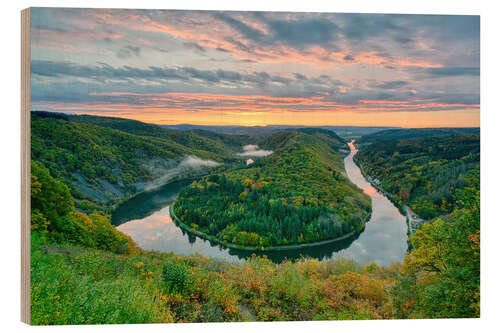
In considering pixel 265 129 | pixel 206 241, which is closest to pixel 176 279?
pixel 206 241

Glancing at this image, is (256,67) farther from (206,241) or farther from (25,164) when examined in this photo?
(206,241)

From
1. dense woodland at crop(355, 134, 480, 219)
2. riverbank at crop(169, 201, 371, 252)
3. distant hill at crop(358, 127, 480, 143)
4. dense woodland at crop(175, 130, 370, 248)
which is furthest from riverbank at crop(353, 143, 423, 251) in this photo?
distant hill at crop(358, 127, 480, 143)

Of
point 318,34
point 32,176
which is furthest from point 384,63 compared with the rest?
point 32,176

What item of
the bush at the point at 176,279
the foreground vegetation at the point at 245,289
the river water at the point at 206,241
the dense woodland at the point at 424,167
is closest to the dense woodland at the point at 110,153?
the river water at the point at 206,241

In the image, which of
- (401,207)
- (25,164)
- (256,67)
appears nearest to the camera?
(25,164)

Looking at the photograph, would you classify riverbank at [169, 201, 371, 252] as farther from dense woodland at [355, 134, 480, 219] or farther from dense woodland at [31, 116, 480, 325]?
dense woodland at [355, 134, 480, 219]
